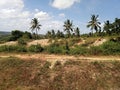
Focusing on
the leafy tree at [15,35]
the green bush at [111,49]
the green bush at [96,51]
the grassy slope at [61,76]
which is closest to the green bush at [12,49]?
the grassy slope at [61,76]

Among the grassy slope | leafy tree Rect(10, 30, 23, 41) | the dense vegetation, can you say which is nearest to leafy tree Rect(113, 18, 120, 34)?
the dense vegetation

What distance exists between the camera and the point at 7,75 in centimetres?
3050

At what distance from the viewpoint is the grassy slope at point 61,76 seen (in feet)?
90.8

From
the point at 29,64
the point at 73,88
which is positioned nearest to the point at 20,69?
the point at 29,64

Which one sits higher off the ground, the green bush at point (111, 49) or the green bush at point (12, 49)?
the green bush at point (12, 49)

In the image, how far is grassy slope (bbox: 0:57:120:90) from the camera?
1090 inches

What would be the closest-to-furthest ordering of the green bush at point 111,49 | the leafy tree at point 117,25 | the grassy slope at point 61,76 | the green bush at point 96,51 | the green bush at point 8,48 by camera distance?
the grassy slope at point 61,76
the green bush at point 111,49
the green bush at point 96,51
the green bush at point 8,48
the leafy tree at point 117,25

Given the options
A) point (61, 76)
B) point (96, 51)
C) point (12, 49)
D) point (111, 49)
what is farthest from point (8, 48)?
point (111, 49)

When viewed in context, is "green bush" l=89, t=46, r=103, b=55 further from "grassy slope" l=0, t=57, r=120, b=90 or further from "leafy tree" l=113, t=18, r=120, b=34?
"leafy tree" l=113, t=18, r=120, b=34

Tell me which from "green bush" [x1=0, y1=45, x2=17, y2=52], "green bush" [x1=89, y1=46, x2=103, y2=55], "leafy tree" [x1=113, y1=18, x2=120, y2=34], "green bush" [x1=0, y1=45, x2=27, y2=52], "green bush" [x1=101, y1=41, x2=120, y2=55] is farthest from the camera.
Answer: "leafy tree" [x1=113, y1=18, x2=120, y2=34]

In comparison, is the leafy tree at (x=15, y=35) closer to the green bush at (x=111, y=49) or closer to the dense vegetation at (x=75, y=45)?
the dense vegetation at (x=75, y=45)

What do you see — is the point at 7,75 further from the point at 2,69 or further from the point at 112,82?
the point at 112,82

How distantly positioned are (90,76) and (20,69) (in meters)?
9.66

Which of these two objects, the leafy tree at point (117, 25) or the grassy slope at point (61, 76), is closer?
the grassy slope at point (61, 76)
